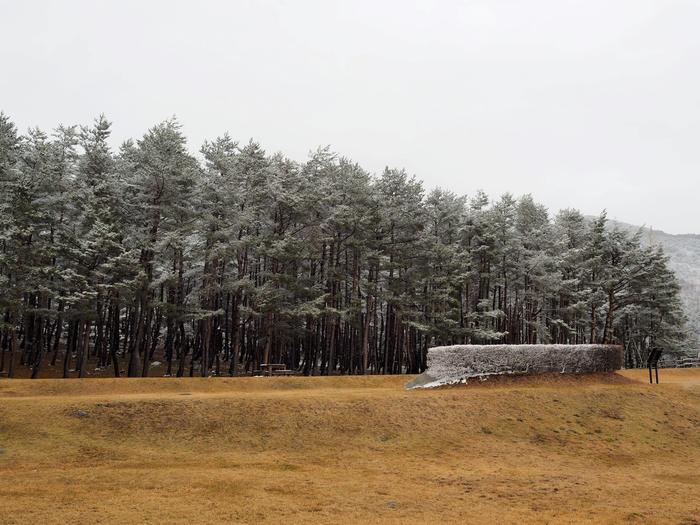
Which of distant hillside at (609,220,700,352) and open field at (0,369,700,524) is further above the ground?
distant hillside at (609,220,700,352)

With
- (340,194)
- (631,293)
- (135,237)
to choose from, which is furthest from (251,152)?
(631,293)

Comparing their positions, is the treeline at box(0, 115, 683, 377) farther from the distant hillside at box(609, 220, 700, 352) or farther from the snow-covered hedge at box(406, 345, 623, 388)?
the distant hillside at box(609, 220, 700, 352)

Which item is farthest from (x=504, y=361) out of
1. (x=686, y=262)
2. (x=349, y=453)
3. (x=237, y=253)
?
(x=686, y=262)

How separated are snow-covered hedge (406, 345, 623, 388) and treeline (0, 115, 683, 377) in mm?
10587

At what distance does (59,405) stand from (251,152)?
2784 cm

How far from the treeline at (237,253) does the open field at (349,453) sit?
9.86m

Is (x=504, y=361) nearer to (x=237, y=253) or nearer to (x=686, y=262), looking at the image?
(x=237, y=253)

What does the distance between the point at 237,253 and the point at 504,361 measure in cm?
1927

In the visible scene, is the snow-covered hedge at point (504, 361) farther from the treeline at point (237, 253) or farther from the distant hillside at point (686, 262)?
the distant hillside at point (686, 262)

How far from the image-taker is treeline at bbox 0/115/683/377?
33062mm

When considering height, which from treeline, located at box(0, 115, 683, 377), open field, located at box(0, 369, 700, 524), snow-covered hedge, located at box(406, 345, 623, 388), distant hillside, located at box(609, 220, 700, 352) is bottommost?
open field, located at box(0, 369, 700, 524)

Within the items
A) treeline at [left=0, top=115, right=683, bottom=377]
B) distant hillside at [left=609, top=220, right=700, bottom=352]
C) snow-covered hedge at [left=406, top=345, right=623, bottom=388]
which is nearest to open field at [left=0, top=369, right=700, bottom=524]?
snow-covered hedge at [left=406, top=345, right=623, bottom=388]

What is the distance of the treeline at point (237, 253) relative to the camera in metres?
33.1

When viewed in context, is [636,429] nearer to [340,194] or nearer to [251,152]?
[340,194]
